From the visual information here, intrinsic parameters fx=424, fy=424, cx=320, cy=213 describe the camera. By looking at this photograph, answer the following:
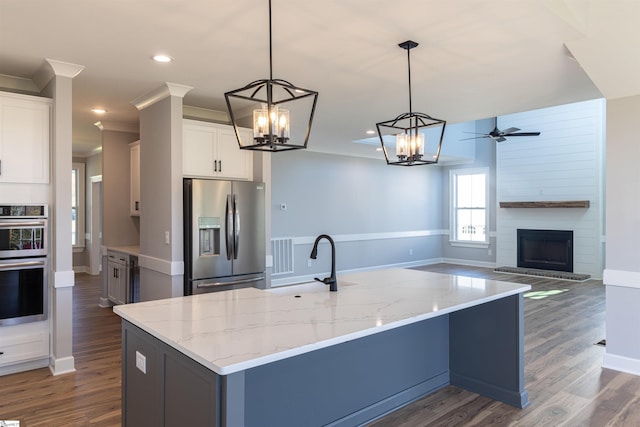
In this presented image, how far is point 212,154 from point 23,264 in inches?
75.2

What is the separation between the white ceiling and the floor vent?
3.67 m

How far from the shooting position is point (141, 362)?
81.4 inches

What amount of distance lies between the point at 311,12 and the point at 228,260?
8.43 ft

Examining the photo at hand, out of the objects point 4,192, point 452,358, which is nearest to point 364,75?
point 452,358

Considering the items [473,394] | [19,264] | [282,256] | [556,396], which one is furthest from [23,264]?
[282,256]

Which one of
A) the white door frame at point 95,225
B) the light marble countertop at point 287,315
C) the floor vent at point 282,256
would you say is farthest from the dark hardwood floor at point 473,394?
the white door frame at point 95,225

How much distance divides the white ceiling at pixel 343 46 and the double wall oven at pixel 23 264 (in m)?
1.26

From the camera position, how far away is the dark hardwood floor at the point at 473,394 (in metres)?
2.79

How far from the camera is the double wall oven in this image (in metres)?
3.41

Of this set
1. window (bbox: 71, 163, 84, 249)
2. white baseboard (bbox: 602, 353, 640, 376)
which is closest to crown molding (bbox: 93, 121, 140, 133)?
window (bbox: 71, 163, 84, 249)

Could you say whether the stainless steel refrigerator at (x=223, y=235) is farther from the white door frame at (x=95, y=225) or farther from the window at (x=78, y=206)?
the window at (x=78, y=206)

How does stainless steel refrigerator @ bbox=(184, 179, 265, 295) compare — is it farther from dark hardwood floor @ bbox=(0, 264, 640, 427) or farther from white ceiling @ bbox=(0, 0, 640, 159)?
dark hardwood floor @ bbox=(0, 264, 640, 427)

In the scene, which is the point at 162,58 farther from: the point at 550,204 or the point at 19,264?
the point at 550,204

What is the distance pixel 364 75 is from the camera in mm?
3672
